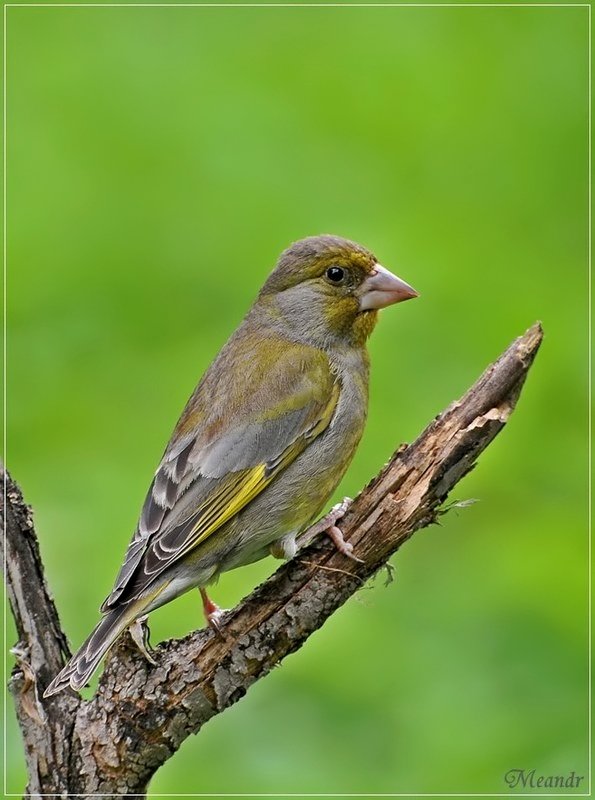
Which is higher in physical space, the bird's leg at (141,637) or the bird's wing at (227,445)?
the bird's wing at (227,445)

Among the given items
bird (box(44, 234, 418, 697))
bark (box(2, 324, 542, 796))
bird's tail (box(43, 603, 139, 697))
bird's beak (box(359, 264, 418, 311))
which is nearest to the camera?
bird's tail (box(43, 603, 139, 697))

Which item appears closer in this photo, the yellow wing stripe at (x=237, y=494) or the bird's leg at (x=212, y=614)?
the bird's leg at (x=212, y=614)

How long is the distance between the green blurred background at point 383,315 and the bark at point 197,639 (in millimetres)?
1128

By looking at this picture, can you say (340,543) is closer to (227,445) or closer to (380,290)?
(227,445)

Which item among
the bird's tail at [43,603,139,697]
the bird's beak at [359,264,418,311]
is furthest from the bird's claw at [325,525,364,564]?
the bird's beak at [359,264,418,311]

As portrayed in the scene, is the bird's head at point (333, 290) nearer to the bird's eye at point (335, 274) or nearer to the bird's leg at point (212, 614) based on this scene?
the bird's eye at point (335, 274)

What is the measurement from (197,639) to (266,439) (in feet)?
2.89

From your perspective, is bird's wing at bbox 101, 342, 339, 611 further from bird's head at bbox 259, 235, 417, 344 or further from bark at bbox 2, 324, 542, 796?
bark at bbox 2, 324, 542, 796

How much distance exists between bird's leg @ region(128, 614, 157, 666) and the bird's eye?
1667 mm

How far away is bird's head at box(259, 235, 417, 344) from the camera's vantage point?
6062 mm

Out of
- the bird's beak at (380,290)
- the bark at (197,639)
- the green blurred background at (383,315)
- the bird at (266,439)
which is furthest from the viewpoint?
the green blurred background at (383,315)

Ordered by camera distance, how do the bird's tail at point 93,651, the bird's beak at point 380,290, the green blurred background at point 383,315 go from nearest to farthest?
1. the bird's tail at point 93,651
2. the bird's beak at point 380,290
3. the green blurred background at point 383,315

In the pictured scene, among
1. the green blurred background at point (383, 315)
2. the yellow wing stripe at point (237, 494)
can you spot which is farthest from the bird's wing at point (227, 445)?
the green blurred background at point (383, 315)

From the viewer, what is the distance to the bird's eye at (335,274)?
6098mm
